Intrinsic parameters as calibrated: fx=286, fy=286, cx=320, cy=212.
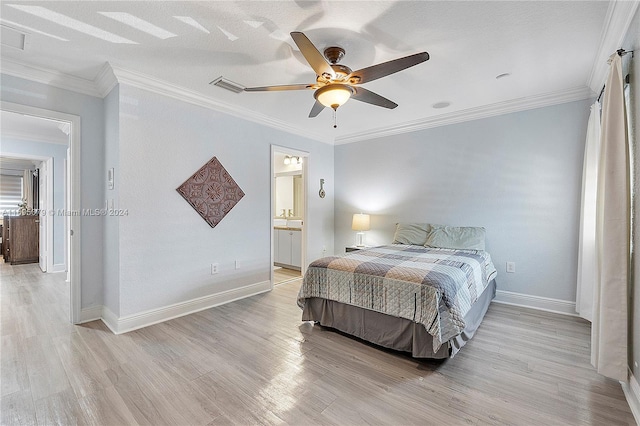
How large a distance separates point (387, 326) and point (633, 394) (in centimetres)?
148

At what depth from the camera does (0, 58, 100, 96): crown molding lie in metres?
2.56

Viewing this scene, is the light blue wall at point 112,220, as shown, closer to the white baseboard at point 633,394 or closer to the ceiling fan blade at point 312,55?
the ceiling fan blade at point 312,55

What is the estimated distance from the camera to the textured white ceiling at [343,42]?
1.91 meters

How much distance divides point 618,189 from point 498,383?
1.50 m

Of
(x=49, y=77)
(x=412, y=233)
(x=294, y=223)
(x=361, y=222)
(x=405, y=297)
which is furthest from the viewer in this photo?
(x=294, y=223)

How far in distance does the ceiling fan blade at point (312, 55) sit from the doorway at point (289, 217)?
2295 millimetres

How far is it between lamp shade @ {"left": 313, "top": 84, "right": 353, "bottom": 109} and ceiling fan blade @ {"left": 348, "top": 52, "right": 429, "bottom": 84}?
0.28ft

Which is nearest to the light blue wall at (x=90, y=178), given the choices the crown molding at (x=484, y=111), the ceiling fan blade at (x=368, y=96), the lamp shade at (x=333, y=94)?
the lamp shade at (x=333, y=94)

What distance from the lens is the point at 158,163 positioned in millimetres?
3025

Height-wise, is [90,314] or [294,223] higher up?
[294,223]

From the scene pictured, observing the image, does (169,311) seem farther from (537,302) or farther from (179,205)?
(537,302)

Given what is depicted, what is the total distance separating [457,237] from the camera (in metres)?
A: 3.68

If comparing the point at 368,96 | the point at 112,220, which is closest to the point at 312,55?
the point at 368,96

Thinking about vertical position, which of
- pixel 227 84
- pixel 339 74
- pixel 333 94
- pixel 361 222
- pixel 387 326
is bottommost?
pixel 387 326
